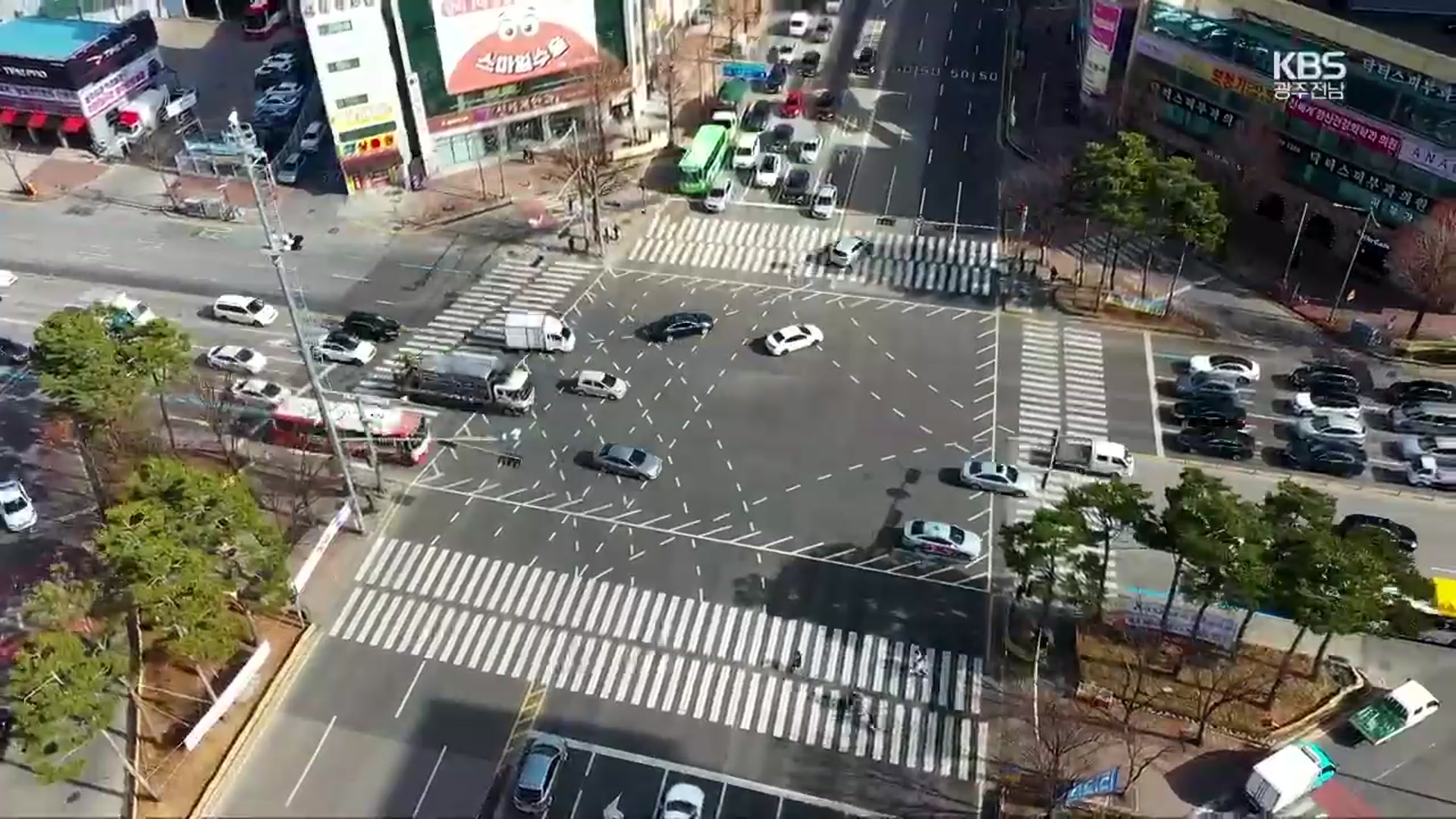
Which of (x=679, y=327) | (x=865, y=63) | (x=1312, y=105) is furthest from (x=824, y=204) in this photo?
(x=1312, y=105)

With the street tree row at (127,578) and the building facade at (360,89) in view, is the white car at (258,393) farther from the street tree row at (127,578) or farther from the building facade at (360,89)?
the building facade at (360,89)

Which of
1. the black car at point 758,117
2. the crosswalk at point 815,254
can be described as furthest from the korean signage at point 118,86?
the black car at point 758,117

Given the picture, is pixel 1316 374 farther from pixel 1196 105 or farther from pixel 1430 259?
pixel 1196 105

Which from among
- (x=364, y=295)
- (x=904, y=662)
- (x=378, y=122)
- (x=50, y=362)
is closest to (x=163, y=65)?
(x=378, y=122)

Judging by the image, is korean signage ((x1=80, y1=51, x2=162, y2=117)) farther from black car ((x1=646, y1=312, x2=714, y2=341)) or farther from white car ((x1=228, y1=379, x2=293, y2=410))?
black car ((x1=646, y1=312, x2=714, y2=341))

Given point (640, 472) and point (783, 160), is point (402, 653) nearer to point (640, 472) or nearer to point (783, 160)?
point (640, 472)
